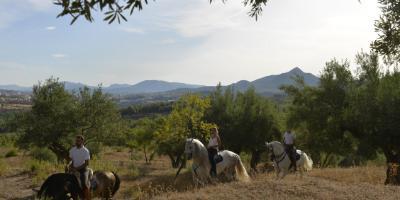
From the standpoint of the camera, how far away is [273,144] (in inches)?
805

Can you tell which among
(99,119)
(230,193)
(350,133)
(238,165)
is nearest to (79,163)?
(230,193)

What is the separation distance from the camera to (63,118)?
3316 centimetres

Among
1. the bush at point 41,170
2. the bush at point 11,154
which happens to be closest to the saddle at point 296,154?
the bush at point 41,170

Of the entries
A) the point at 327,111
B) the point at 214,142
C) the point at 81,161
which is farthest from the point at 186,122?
the point at 81,161

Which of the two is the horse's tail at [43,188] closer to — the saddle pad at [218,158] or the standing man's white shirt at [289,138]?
the saddle pad at [218,158]

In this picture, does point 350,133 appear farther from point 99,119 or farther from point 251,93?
point 99,119

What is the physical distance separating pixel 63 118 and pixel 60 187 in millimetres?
20203

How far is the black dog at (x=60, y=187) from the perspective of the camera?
13.7 metres

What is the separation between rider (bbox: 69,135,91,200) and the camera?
14750 mm

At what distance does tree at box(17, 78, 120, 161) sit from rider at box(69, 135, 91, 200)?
60.6 feet

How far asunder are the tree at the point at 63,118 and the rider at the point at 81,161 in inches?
727

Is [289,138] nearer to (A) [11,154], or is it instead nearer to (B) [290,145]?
(B) [290,145]

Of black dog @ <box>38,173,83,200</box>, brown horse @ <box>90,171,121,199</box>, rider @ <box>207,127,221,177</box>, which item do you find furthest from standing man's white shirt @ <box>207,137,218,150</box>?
black dog @ <box>38,173,83,200</box>

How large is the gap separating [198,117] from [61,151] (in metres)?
11.0
